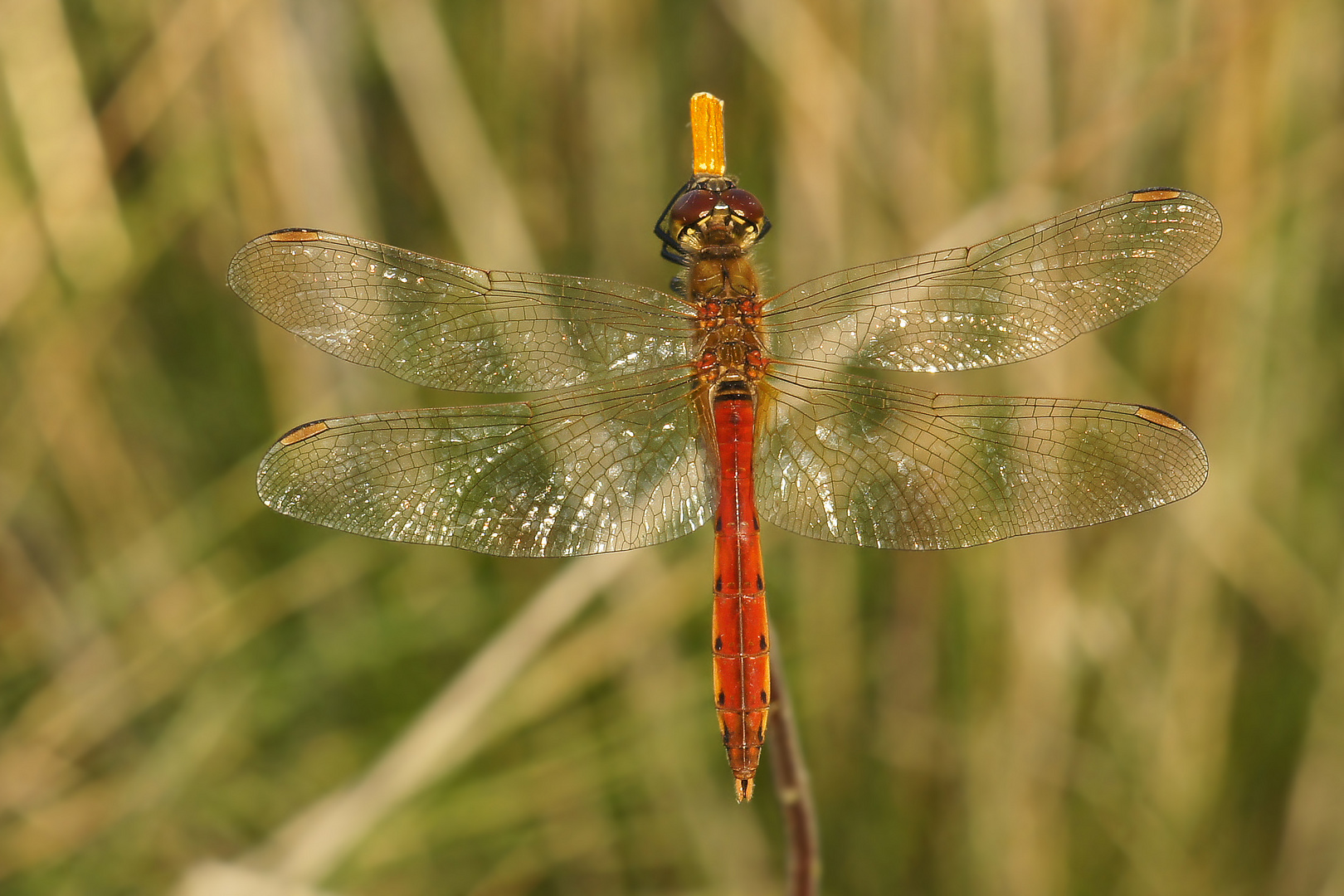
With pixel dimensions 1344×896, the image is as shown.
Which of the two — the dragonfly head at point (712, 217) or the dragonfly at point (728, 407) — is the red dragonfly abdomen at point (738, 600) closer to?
the dragonfly at point (728, 407)

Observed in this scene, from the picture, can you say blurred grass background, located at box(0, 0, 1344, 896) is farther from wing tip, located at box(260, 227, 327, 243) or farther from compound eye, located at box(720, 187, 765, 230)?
wing tip, located at box(260, 227, 327, 243)

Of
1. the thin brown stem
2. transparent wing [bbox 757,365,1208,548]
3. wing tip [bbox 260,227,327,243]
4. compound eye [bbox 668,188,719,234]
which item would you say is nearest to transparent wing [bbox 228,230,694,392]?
wing tip [bbox 260,227,327,243]

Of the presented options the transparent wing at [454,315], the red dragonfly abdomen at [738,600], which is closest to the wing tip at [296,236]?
the transparent wing at [454,315]

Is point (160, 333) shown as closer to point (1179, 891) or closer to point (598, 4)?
point (598, 4)

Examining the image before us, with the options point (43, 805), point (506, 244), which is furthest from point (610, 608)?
point (43, 805)

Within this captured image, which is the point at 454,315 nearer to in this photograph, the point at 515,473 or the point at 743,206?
the point at 515,473

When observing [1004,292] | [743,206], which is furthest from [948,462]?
[743,206]
